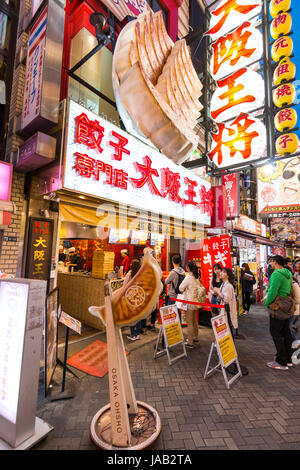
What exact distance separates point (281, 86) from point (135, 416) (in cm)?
965

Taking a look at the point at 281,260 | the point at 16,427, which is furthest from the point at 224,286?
the point at 16,427

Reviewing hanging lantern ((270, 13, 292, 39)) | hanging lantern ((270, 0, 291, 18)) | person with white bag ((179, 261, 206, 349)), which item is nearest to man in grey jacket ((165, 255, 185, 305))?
person with white bag ((179, 261, 206, 349))

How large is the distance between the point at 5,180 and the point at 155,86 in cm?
383

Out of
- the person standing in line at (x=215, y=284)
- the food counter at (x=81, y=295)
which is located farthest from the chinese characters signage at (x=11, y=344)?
the person standing in line at (x=215, y=284)

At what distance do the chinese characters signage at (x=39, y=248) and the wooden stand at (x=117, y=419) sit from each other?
3.76 metres

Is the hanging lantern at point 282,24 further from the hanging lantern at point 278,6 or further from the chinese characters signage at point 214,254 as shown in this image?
the chinese characters signage at point 214,254

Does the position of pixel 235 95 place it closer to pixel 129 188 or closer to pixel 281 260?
pixel 129 188

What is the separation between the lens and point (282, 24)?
6996 millimetres

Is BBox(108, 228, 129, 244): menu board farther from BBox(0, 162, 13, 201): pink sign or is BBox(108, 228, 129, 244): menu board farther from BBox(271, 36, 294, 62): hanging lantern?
BBox(271, 36, 294, 62): hanging lantern

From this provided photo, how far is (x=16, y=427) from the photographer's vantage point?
2.57 meters

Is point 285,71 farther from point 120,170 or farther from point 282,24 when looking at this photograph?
point 120,170

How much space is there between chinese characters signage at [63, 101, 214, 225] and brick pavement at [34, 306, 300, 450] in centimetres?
417

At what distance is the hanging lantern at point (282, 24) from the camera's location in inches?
275

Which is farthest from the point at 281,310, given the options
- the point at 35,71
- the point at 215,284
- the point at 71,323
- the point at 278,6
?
the point at 278,6
